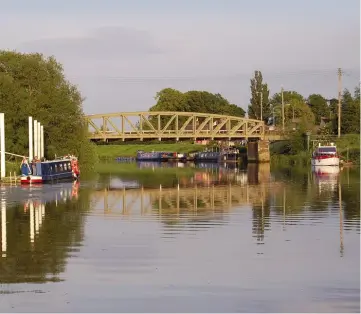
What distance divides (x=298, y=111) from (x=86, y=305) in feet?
515

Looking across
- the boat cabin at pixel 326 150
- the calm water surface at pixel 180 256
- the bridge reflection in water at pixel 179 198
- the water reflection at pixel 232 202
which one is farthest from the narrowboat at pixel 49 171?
the boat cabin at pixel 326 150

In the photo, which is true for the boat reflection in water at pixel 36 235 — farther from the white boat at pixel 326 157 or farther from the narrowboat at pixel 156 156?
the narrowboat at pixel 156 156

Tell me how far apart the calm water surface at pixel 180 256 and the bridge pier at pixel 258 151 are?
89749mm

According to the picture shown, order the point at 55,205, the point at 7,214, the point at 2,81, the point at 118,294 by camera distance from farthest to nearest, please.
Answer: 1. the point at 2,81
2. the point at 55,205
3. the point at 7,214
4. the point at 118,294

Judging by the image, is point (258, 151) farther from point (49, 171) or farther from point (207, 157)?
point (49, 171)

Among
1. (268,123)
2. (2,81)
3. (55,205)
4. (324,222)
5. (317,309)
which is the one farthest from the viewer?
(268,123)

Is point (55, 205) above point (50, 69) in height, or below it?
below

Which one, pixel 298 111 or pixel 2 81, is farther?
pixel 298 111

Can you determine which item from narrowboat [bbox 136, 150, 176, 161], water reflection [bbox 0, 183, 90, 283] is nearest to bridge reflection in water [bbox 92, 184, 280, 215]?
water reflection [bbox 0, 183, 90, 283]

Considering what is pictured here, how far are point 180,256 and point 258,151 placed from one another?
115 meters

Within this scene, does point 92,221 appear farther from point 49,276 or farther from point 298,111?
point 298,111

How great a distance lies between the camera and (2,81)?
80000 millimetres

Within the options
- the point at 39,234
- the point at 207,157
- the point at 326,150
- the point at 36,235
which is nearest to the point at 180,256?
the point at 36,235

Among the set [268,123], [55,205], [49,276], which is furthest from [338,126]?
[49,276]
